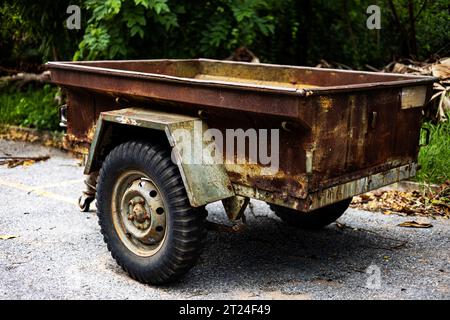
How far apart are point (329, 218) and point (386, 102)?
1413 mm

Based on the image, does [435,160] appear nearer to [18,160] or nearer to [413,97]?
[413,97]

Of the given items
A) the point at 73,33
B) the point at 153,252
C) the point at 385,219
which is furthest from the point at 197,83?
the point at 73,33

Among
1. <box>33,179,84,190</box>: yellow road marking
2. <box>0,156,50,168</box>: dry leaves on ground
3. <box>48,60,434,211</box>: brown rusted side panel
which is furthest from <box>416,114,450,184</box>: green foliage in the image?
<box>0,156,50,168</box>: dry leaves on ground

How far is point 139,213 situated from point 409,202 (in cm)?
300

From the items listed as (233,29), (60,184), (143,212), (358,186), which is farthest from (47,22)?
(358,186)

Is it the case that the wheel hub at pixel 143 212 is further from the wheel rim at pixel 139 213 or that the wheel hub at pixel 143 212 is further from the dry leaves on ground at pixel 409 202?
the dry leaves on ground at pixel 409 202

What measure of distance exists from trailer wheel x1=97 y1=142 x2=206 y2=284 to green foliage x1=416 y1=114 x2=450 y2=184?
3218 millimetres

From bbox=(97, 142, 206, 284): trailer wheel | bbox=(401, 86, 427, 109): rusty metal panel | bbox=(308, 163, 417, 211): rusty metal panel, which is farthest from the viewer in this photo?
bbox=(401, 86, 427, 109): rusty metal panel

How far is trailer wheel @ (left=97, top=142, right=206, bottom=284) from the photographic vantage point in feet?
12.8

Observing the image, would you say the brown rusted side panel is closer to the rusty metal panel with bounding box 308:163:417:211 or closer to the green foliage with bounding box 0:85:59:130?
the rusty metal panel with bounding box 308:163:417:211

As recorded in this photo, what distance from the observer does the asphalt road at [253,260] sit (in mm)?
4074

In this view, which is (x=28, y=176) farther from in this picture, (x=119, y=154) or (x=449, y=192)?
(x=449, y=192)

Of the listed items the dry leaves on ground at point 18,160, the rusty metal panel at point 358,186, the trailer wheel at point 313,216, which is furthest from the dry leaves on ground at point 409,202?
the dry leaves on ground at point 18,160
